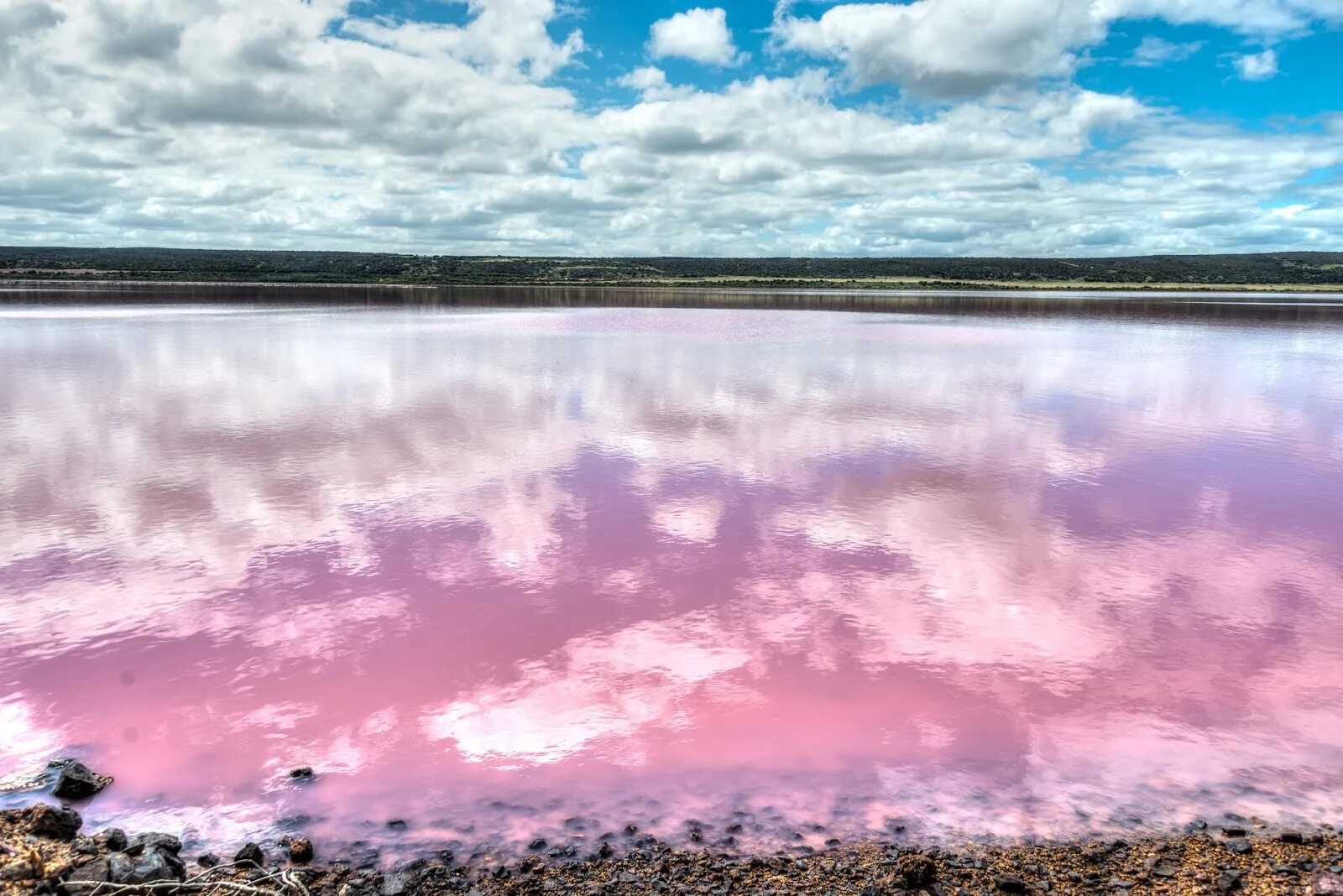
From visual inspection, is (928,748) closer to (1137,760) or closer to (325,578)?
(1137,760)

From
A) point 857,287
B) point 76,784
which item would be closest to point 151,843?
point 76,784

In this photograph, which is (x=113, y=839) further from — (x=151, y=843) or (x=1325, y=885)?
(x=1325, y=885)

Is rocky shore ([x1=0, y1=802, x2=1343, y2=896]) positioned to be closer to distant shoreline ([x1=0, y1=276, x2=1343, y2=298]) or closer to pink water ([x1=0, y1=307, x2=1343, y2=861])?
pink water ([x1=0, y1=307, x2=1343, y2=861])

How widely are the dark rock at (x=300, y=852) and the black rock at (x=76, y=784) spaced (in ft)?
5.58

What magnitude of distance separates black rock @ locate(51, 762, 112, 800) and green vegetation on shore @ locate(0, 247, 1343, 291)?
5457 inches

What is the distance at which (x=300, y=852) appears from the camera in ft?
17.5

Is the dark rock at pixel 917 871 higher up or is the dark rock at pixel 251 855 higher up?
the dark rock at pixel 251 855

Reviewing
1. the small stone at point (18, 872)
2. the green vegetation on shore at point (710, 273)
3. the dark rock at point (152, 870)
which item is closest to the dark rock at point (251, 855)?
the dark rock at point (152, 870)

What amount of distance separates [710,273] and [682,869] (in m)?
194

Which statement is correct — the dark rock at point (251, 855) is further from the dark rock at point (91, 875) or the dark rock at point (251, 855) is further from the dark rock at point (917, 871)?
the dark rock at point (917, 871)

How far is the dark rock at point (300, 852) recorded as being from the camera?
5.32 metres

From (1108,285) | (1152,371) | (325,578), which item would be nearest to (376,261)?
(1108,285)

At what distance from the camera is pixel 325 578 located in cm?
986

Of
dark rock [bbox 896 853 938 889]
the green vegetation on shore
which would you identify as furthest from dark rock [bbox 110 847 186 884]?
the green vegetation on shore
